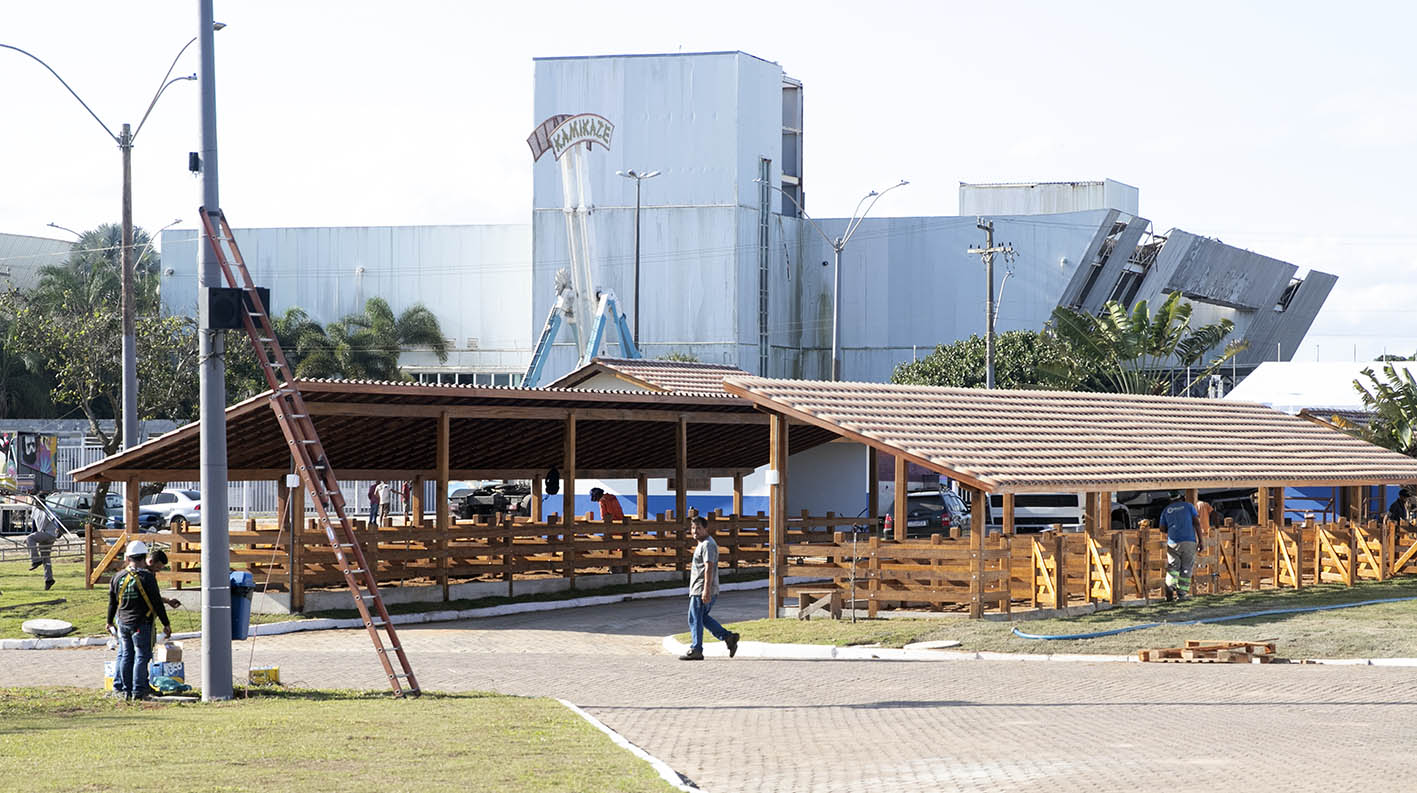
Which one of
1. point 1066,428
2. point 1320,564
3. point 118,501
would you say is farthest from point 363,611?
point 118,501

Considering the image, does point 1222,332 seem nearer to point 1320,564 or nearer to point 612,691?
point 1320,564

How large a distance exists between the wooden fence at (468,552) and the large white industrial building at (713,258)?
51.9 meters

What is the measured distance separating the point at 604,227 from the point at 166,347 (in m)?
43.4

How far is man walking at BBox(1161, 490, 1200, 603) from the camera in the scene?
72.9 ft

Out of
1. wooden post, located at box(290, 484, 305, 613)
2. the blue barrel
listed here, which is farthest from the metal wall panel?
the blue barrel

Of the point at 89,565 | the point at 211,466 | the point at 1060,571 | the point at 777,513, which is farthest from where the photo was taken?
the point at 89,565

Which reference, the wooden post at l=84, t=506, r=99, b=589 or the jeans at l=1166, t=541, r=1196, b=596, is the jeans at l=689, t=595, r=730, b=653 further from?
the wooden post at l=84, t=506, r=99, b=589

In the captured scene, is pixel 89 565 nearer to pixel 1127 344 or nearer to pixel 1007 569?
pixel 1007 569

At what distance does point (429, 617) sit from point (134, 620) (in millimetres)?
8944

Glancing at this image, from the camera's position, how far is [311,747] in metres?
10.9

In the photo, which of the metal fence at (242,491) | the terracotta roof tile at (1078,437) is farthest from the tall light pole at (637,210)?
the terracotta roof tile at (1078,437)

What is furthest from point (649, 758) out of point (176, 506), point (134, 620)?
point (176, 506)

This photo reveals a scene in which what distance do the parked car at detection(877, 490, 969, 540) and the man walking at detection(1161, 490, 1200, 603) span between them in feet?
38.2

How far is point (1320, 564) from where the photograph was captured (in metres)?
26.2
